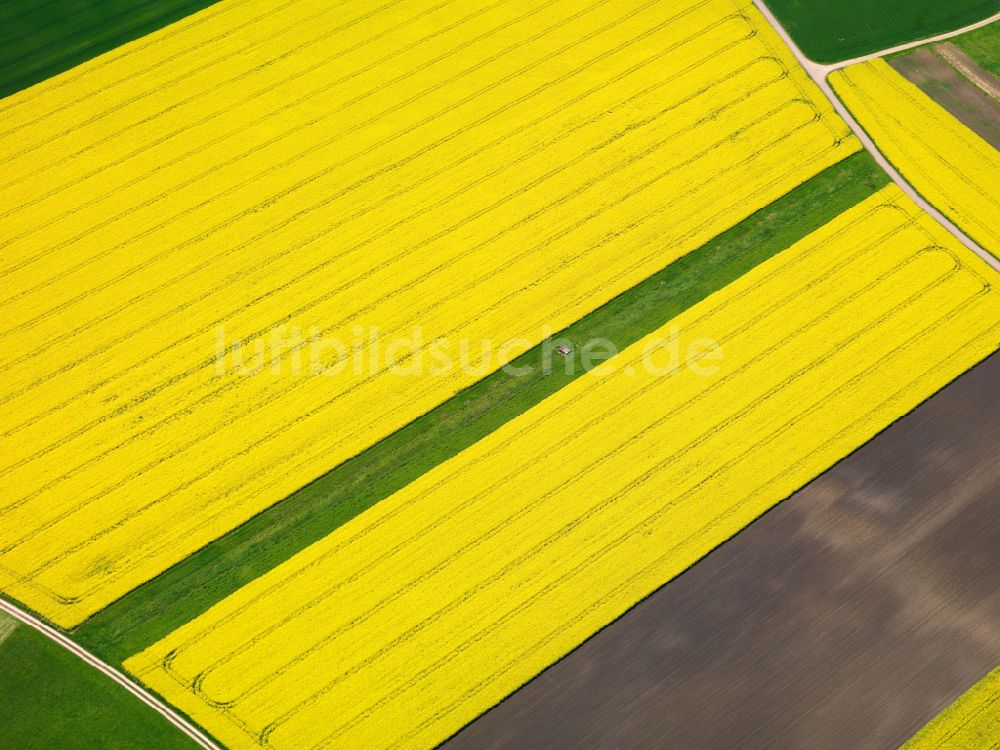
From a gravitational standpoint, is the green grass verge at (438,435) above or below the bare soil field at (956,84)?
below

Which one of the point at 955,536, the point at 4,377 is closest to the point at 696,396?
the point at 955,536

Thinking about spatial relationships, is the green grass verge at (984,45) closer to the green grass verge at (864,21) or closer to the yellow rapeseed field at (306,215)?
the green grass verge at (864,21)

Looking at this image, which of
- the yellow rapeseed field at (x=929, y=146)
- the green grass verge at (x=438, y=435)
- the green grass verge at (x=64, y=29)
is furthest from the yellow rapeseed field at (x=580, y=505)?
the green grass verge at (x=64, y=29)

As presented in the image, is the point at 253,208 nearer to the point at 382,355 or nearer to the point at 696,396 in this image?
the point at 382,355

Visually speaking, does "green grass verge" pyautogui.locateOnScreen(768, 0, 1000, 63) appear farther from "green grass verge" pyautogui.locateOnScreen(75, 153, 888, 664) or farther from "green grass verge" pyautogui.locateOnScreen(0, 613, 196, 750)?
"green grass verge" pyautogui.locateOnScreen(0, 613, 196, 750)

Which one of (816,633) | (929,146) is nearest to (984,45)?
(929,146)
